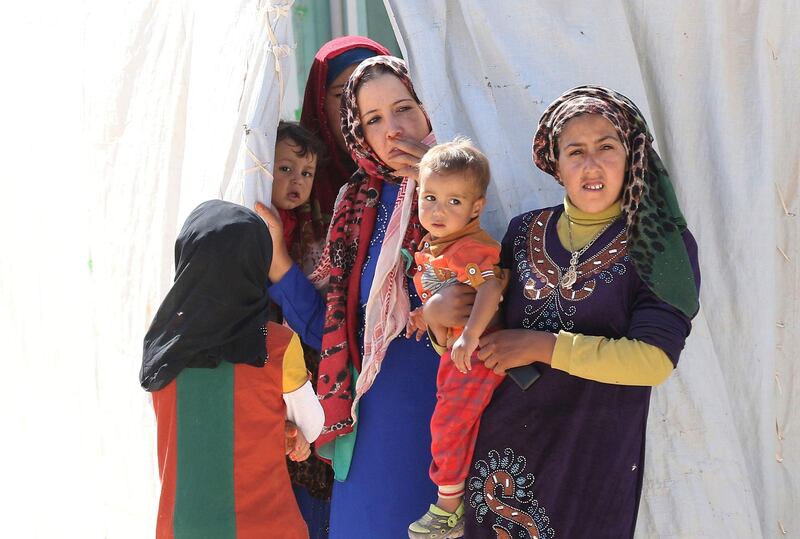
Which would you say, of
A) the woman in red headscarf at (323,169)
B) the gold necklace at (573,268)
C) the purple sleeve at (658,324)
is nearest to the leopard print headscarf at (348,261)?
the woman in red headscarf at (323,169)

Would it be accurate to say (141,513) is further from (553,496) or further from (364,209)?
(553,496)

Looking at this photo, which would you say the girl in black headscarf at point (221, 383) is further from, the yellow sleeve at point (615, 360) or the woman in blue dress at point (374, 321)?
the yellow sleeve at point (615, 360)

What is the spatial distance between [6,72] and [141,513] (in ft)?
5.26

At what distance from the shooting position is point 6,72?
324cm

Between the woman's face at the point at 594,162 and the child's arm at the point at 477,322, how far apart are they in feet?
0.77

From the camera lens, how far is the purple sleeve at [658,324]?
1.64m

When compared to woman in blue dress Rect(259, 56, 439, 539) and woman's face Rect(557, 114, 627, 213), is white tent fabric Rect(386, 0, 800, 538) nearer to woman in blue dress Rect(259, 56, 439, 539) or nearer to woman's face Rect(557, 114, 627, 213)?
woman in blue dress Rect(259, 56, 439, 539)

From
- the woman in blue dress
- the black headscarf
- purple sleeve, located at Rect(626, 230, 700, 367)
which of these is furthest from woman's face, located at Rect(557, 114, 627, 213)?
the black headscarf

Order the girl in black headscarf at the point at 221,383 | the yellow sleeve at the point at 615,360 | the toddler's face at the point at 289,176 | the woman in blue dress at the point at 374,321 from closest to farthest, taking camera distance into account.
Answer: the yellow sleeve at the point at 615,360, the girl in black headscarf at the point at 221,383, the woman in blue dress at the point at 374,321, the toddler's face at the point at 289,176

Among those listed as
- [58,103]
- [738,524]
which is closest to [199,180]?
[58,103]

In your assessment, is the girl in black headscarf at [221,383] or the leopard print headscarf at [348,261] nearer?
the girl in black headscarf at [221,383]

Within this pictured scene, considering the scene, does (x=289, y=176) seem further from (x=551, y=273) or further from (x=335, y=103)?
(x=551, y=273)

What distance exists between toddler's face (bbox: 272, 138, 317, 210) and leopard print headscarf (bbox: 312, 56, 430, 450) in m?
0.17

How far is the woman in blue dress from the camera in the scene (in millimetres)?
2086
